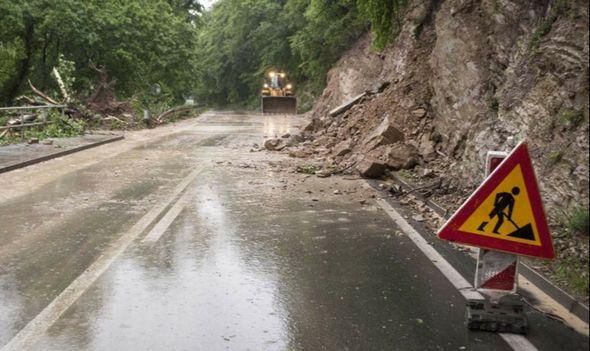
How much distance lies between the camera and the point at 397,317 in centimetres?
486

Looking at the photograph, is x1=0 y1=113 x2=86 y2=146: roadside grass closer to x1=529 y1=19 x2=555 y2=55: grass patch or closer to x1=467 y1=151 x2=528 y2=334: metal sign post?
x1=529 y1=19 x2=555 y2=55: grass patch

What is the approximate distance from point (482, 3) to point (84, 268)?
9690 millimetres

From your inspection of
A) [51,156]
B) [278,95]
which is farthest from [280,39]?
[51,156]

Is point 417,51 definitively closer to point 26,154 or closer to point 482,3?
point 482,3

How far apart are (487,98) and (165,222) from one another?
6.49m

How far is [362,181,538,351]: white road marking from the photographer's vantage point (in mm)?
4363

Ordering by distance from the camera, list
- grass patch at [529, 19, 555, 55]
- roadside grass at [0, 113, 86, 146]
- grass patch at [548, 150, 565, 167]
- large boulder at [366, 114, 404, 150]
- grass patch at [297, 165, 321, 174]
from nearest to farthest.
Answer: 1. grass patch at [548, 150, 565, 167]
2. grass patch at [529, 19, 555, 55]
3. grass patch at [297, 165, 321, 174]
4. large boulder at [366, 114, 404, 150]
5. roadside grass at [0, 113, 86, 146]

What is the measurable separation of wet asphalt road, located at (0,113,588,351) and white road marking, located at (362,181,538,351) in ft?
0.32

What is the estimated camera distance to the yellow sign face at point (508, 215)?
4621 millimetres

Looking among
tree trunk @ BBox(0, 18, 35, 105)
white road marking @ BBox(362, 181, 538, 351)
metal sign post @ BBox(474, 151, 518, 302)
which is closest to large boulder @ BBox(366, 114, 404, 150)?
white road marking @ BBox(362, 181, 538, 351)

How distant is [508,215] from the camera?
184 inches

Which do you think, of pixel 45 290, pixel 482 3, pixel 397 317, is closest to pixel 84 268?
pixel 45 290

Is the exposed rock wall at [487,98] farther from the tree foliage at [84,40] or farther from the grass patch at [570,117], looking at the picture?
the tree foliage at [84,40]

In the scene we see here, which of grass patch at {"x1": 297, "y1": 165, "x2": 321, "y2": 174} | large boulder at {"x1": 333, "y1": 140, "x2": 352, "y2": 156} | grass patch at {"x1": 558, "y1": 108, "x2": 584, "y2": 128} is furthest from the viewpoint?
large boulder at {"x1": 333, "y1": 140, "x2": 352, "y2": 156}
